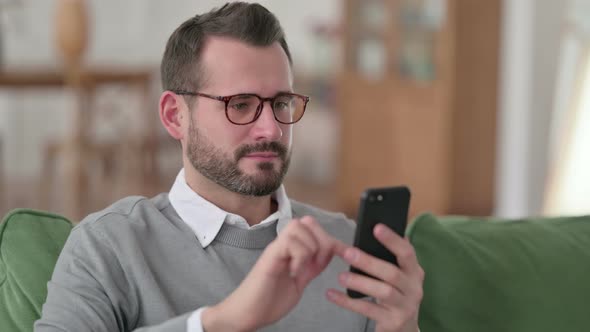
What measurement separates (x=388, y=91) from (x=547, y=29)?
107 centimetres

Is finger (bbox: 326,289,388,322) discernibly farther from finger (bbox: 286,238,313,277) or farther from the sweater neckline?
the sweater neckline

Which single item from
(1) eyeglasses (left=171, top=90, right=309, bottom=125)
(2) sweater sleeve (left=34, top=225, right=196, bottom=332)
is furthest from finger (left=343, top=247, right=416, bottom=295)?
(1) eyeglasses (left=171, top=90, right=309, bottom=125)

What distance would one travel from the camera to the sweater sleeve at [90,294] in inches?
53.1

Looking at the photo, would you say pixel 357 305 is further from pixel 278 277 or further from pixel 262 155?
pixel 262 155

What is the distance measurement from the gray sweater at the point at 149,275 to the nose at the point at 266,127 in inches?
6.7

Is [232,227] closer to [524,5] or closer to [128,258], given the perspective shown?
[128,258]

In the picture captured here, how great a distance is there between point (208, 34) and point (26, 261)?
48 centimetres

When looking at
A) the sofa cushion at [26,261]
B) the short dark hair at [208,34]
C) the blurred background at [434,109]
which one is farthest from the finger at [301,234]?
the blurred background at [434,109]

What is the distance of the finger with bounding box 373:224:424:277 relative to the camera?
123cm

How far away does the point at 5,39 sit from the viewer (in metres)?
7.98

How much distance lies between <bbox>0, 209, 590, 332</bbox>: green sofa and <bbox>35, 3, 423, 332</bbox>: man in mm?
176

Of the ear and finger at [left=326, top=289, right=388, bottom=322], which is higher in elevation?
the ear

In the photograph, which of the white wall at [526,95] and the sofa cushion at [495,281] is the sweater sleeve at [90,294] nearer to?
the sofa cushion at [495,281]

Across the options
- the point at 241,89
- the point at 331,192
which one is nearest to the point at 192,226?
the point at 241,89
